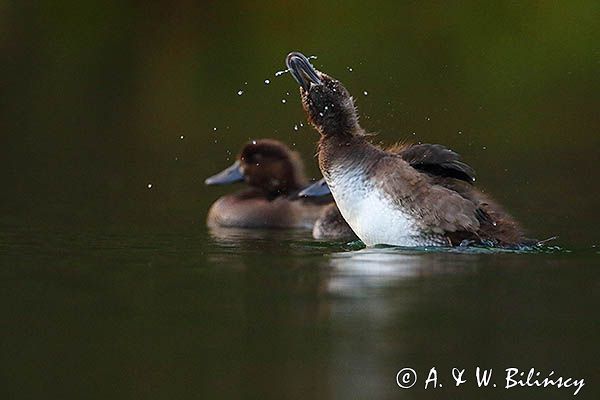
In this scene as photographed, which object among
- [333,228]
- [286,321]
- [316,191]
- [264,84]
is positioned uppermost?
[264,84]

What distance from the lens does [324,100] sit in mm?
8664

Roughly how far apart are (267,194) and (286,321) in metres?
5.82

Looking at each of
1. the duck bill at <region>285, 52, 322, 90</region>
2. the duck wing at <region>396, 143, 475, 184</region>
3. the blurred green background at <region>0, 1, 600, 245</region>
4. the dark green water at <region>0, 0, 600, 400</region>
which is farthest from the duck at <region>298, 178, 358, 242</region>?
the blurred green background at <region>0, 1, 600, 245</region>

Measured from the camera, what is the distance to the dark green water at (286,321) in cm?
546

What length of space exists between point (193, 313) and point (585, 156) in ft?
28.4

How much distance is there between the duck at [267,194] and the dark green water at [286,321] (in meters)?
2.71

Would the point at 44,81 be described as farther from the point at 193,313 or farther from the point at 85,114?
the point at 193,313

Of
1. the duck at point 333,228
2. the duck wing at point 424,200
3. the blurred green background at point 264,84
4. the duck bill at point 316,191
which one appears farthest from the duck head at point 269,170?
the duck wing at point 424,200

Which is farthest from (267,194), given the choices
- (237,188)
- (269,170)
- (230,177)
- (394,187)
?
(394,187)

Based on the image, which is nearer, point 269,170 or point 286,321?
point 286,321

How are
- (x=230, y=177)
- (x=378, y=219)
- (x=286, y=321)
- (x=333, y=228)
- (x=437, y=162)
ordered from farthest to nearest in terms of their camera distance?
(x=230, y=177)
(x=333, y=228)
(x=437, y=162)
(x=378, y=219)
(x=286, y=321)

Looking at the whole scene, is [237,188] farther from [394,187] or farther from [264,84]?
[394,187]

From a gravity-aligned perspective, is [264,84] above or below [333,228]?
above

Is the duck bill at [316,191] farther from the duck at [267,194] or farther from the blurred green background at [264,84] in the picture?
the blurred green background at [264,84]
